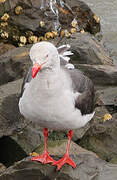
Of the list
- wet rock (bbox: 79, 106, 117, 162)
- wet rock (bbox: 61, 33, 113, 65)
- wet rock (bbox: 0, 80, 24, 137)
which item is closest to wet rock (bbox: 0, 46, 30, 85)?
wet rock (bbox: 61, 33, 113, 65)

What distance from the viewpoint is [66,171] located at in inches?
234

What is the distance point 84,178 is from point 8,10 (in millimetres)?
7488

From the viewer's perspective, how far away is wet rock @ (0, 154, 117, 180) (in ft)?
18.7

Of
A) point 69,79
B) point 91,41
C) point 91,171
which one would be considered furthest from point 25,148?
point 91,41

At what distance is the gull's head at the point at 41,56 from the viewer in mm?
4617

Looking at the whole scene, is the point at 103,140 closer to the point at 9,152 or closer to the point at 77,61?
the point at 9,152

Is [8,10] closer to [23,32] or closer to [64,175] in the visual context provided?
[23,32]

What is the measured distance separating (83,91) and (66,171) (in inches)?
51.7

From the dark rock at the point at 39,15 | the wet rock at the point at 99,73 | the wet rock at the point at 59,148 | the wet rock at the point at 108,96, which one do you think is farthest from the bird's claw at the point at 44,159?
the dark rock at the point at 39,15

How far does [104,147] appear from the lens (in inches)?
298

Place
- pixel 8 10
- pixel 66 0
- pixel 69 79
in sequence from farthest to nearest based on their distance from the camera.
Result: pixel 66 0, pixel 8 10, pixel 69 79

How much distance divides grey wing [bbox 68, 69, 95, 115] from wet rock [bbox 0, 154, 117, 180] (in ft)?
2.78

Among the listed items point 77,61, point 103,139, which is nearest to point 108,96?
point 77,61

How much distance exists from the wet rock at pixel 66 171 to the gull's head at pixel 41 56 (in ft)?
6.35
